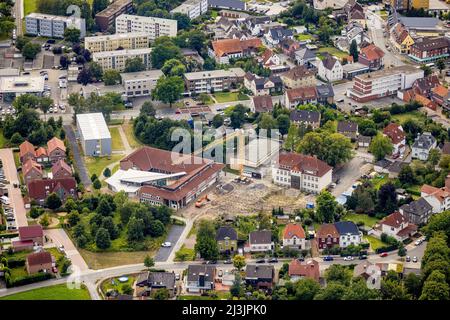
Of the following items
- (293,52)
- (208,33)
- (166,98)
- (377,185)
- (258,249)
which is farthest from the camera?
(208,33)

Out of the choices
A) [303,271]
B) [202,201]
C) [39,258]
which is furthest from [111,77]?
[303,271]

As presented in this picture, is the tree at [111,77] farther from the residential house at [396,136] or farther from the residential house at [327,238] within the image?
the residential house at [327,238]

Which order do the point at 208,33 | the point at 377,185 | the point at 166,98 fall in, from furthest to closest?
the point at 208,33
the point at 166,98
the point at 377,185

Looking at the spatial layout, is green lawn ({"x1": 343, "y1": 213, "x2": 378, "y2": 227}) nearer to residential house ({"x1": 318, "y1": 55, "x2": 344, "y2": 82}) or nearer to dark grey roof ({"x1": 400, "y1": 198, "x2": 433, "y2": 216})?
dark grey roof ({"x1": 400, "y1": 198, "x2": 433, "y2": 216})

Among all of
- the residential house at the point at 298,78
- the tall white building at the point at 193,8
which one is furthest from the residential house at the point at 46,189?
the tall white building at the point at 193,8

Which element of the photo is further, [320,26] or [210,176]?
[320,26]

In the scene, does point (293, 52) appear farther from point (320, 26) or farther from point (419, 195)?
point (419, 195)

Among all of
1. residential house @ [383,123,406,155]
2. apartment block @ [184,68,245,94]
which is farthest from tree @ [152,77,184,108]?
residential house @ [383,123,406,155]

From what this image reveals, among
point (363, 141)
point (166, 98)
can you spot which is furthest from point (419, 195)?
point (166, 98)
